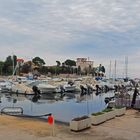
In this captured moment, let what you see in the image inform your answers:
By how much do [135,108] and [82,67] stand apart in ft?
484

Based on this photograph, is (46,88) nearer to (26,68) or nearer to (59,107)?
(59,107)

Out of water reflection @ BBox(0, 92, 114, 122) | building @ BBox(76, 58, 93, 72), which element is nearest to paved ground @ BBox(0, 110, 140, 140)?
water reflection @ BBox(0, 92, 114, 122)

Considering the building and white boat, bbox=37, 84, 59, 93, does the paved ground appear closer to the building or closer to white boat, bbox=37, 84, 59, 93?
white boat, bbox=37, 84, 59, 93

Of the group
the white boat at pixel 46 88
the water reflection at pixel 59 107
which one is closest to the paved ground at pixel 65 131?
the water reflection at pixel 59 107

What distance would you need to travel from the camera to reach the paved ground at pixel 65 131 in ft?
49.6

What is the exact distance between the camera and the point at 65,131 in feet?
54.1

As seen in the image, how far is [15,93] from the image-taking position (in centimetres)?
6047

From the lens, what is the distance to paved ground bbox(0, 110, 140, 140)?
1512cm

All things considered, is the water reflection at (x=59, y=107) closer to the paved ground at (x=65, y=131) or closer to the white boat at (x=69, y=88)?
the paved ground at (x=65, y=131)

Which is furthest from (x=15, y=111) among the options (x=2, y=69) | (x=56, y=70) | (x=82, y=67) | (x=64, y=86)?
(x=82, y=67)

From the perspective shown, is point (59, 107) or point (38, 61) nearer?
point (59, 107)

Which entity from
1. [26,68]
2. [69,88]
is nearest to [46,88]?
[69,88]

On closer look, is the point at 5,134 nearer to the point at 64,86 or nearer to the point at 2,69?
the point at 64,86

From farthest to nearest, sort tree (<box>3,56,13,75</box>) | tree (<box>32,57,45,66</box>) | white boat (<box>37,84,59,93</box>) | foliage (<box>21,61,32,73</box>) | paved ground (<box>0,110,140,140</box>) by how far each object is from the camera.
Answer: tree (<box>32,57,45,66</box>), foliage (<box>21,61,32,73</box>), tree (<box>3,56,13,75</box>), white boat (<box>37,84,59,93</box>), paved ground (<box>0,110,140,140</box>)
